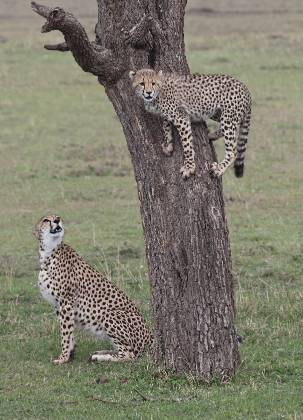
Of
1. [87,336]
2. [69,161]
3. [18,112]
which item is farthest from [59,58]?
[87,336]

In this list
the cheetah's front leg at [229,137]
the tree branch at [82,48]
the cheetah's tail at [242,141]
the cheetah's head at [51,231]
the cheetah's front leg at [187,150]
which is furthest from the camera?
the cheetah's head at [51,231]

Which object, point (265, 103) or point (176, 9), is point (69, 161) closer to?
point (265, 103)

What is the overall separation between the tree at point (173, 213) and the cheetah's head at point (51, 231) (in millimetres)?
1265

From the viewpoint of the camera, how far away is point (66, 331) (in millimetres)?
8734

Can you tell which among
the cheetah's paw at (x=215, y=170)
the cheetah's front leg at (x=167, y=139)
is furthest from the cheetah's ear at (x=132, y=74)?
the cheetah's paw at (x=215, y=170)

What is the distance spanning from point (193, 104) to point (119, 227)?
5815mm

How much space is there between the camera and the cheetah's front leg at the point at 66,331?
28.5ft

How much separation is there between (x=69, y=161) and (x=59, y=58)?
11.0 metres

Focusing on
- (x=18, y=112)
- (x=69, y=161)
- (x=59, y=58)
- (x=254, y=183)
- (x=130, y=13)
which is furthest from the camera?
(x=59, y=58)

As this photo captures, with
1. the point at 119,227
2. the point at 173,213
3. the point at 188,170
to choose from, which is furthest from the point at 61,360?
the point at 119,227

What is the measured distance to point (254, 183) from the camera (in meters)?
15.6

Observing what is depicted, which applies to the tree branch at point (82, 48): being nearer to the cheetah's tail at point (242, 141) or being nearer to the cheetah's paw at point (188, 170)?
the cheetah's paw at point (188, 170)

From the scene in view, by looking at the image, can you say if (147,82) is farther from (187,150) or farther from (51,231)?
(51,231)

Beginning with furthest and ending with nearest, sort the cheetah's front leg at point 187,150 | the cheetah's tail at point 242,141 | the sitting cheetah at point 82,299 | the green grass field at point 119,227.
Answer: the sitting cheetah at point 82,299
the cheetah's tail at point 242,141
the cheetah's front leg at point 187,150
the green grass field at point 119,227
